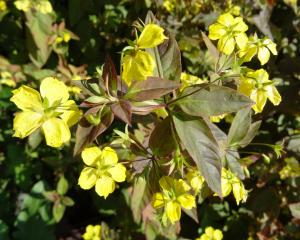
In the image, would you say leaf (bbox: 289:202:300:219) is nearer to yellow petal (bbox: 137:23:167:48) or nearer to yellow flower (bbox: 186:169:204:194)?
yellow flower (bbox: 186:169:204:194)

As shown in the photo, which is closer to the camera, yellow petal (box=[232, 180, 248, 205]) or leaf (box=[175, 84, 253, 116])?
leaf (box=[175, 84, 253, 116])

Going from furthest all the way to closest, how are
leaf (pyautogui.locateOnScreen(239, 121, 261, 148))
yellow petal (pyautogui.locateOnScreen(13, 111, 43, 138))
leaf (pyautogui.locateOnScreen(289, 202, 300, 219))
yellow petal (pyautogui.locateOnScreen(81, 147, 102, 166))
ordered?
leaf (pyautogui.locateOnScreen(289, 202, 300, 219)), leaf (pyautogui.locateOnScreen(239, 121, 261, 148)), yellow petal (pyautogui.locateOnScreen(81, 147, 102, 166)), yellow petal (pyautogui.locateOnScreen(13, 111, 43, 138))

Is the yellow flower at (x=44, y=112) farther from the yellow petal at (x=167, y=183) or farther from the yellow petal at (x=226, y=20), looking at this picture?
the yellow petal at (x=226, y=20)

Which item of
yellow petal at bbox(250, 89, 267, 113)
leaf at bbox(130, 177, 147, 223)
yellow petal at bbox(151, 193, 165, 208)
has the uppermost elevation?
yellow petal at bbox(250, 89, 267, 113)

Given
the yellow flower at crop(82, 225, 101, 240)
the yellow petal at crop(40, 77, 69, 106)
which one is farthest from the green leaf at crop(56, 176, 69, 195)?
the yellow petal at crop(40, 77, 69, 106)

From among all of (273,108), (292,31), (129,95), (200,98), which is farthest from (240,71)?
(292,31)

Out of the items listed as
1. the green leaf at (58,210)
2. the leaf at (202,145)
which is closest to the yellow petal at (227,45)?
the leaf at (202,145)
